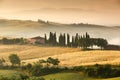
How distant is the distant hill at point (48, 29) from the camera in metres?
35.0

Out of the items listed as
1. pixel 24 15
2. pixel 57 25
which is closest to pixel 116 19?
pixel 57 25

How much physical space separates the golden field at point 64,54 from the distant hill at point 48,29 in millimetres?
1084

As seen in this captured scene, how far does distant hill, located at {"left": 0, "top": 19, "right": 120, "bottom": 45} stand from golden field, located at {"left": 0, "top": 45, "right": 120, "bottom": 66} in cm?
108

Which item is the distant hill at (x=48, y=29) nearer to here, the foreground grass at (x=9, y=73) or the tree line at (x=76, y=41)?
the tree line at (x=76, y=41)

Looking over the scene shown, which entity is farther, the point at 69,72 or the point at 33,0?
the point at 33,0

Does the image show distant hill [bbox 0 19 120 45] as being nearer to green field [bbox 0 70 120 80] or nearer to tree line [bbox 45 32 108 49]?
tree line [bbox 45 32 108 49]

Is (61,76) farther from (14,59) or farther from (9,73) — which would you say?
(14,59)

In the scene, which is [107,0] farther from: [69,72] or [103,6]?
[69,72]

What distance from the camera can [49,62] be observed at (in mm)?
35531

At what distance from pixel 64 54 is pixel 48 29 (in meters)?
3.13

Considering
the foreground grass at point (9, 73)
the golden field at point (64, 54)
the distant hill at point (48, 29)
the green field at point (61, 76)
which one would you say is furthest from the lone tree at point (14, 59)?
the distant hill at point (48, 29)

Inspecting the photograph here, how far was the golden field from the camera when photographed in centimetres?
3453

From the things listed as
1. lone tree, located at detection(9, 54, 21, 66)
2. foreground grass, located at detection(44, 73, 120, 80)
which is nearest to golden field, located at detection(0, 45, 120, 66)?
lone tree, located at detection(9, 54, 21, 66)

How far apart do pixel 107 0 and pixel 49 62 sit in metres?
6.61
